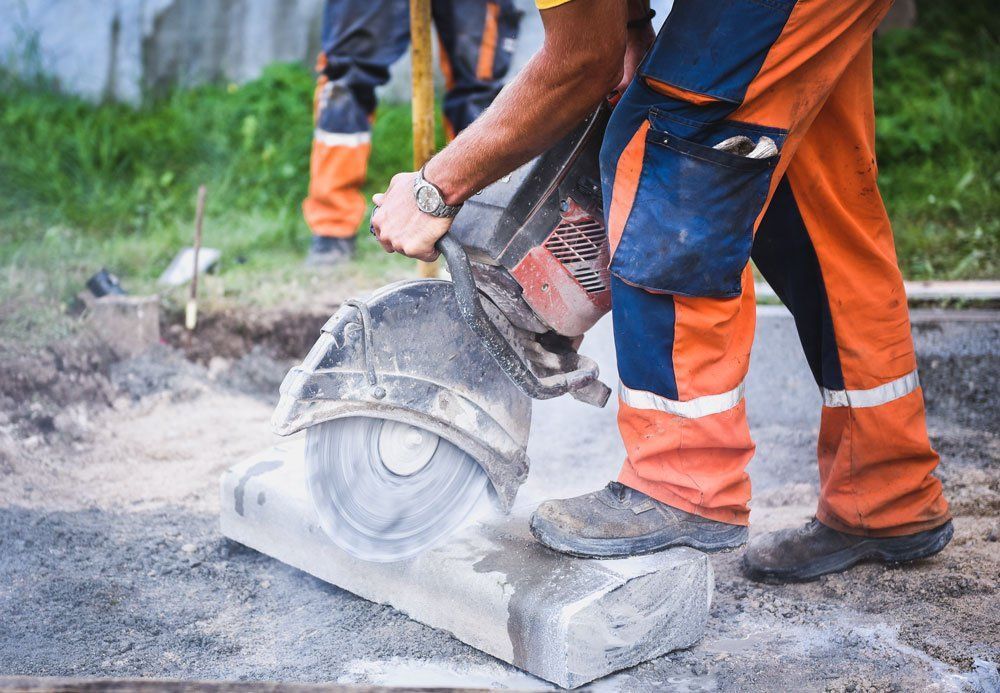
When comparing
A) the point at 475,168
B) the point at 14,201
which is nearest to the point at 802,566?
the point at 475,168

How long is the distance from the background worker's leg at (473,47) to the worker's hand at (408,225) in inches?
111

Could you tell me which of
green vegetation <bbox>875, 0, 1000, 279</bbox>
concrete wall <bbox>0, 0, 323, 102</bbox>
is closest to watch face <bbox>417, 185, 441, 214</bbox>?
green vegetation <bbox>875, 0, 1000, 279</bbox>

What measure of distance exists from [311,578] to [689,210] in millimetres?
1381

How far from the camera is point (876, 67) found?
6590 millimetres

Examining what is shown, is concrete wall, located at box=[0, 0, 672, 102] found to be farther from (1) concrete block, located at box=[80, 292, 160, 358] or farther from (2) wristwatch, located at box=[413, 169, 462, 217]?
(2) wristwatch, located at box=[413, 169, 462, 217]

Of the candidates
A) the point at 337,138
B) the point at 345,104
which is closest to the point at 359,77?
the point at 345,104

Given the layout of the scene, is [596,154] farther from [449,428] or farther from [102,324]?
[102,324]

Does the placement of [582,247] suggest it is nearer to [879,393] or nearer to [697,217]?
[697,217]

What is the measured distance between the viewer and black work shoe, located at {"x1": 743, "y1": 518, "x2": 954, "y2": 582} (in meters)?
2.54

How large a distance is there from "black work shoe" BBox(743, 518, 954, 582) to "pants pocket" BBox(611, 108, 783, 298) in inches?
34.4

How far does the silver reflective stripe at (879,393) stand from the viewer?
240 cm

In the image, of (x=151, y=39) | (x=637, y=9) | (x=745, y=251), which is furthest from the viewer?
(x=151, y=39)

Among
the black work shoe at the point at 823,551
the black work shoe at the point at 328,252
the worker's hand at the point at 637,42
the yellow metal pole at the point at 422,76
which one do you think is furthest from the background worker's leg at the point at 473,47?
the black work shoe at the point at 823,551

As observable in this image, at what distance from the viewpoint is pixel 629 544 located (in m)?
2.17
